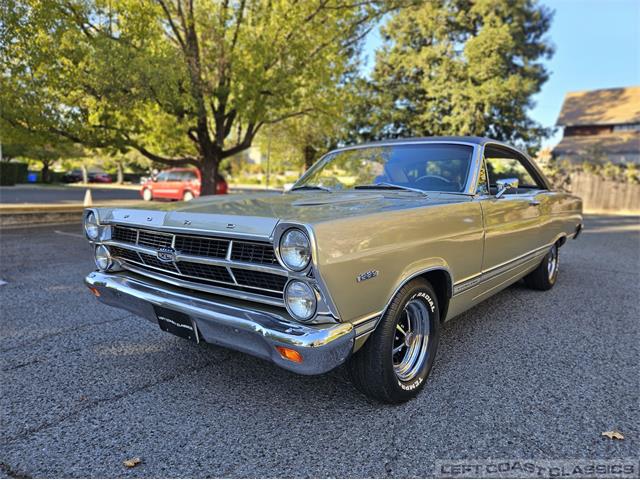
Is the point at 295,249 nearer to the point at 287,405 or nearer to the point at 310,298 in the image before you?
the point at 310,298

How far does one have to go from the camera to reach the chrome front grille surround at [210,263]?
2.20 meters

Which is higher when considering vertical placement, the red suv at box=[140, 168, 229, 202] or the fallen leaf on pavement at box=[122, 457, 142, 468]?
the red suv at box=[140, 168, 229, 202]

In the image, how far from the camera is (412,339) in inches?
108

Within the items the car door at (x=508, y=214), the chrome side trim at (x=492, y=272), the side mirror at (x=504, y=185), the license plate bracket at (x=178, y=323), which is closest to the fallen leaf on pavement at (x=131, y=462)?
the license plate bracket at (x=178, y=323)

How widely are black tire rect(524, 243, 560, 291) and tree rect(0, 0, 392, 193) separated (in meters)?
6.60

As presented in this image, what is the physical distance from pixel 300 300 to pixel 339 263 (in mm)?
264

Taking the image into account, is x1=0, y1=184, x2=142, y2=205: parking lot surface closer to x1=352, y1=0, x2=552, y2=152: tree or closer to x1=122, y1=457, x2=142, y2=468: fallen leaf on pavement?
x1=352, y1=0, x2=552, y2=152: tree

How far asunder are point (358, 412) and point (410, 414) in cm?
30

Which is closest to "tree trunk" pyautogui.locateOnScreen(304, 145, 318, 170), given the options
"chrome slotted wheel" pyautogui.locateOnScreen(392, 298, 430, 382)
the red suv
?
the red suv

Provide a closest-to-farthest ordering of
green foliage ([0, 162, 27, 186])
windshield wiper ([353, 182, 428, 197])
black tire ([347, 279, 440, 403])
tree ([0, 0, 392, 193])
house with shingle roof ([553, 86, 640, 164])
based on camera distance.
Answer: black tire ([347, 279, 440, 403]) < windshield wiper ([353, 182, 428, 197]) < tree ([0, 0, 392, 193]) < green foliage ([0, 162, 27, 186]) < house with shingle roof ([553, 86, 640, 164])

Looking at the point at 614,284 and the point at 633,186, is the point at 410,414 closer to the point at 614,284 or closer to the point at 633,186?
the point at 614,284

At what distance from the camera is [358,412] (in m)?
2.50

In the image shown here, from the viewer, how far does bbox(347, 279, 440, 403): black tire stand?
2334mm

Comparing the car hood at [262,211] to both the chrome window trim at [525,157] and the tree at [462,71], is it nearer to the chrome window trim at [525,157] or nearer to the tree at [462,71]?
the chrome window trim at [525,157]
